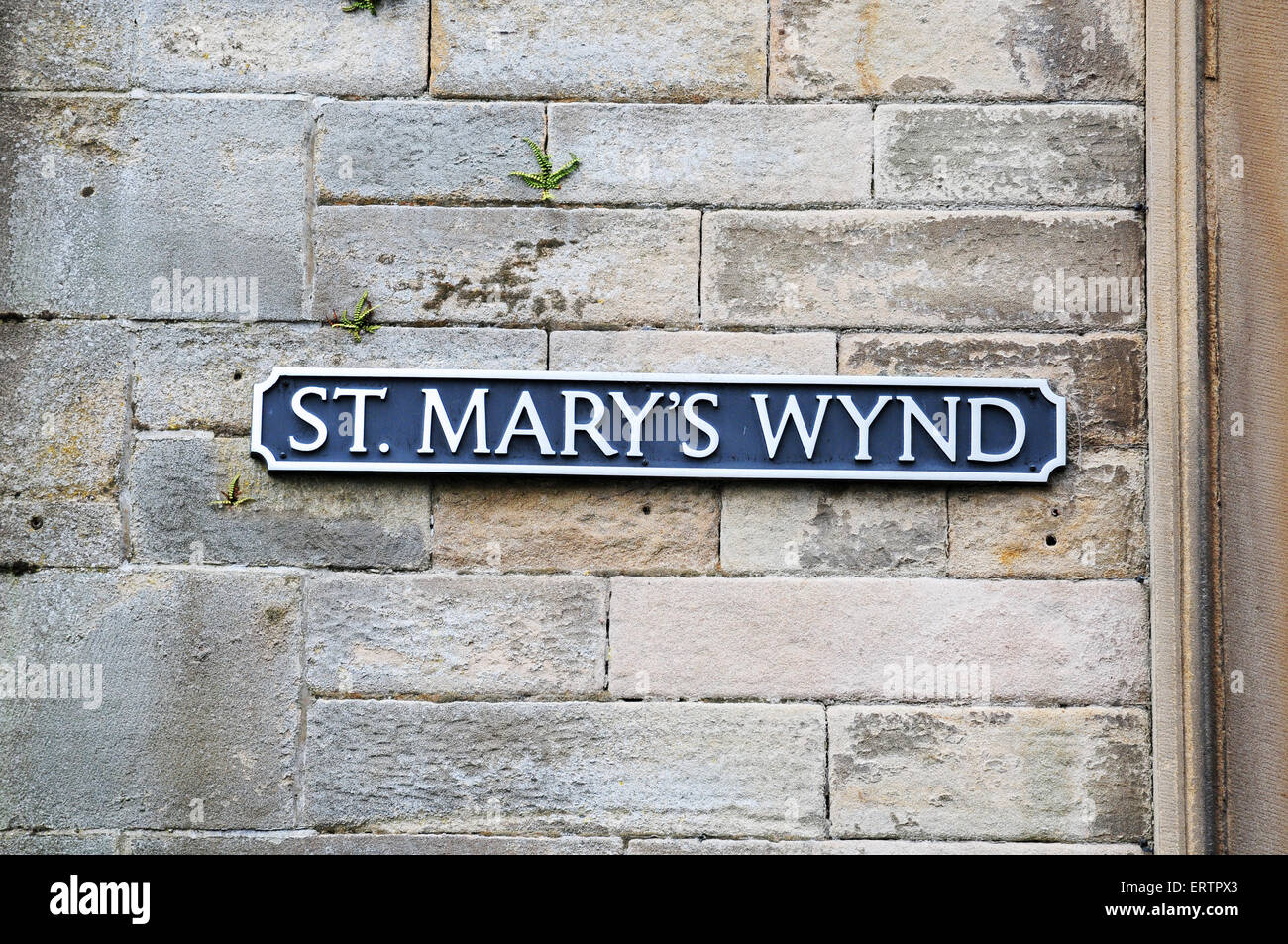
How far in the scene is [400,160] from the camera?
9.72 ft

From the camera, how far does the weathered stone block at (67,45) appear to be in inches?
117

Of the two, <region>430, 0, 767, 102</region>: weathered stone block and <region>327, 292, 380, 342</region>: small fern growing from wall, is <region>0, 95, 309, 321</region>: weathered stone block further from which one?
<region>430, 0, 767, 102</region>: weathered stone block

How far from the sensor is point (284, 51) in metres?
2.99


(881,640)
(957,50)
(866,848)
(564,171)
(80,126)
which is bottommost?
(866,848)

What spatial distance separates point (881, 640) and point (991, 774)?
500mm

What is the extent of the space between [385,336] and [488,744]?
1283mm

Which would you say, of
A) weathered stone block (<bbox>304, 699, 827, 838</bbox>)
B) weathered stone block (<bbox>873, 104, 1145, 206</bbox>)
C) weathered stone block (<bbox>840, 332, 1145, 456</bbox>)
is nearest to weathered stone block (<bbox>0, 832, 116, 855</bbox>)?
weathered stone block (<bbox>304, 699, 827, 838</bbox>)

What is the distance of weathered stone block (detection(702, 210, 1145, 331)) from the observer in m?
2.91

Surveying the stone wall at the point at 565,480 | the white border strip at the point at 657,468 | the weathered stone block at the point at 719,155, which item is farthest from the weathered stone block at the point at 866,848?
the weathered stone block at the point at 719,155

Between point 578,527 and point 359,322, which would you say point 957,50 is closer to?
point 578,527

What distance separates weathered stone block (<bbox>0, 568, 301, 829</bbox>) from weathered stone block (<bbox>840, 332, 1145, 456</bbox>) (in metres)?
1.93

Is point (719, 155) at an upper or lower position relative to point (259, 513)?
upper

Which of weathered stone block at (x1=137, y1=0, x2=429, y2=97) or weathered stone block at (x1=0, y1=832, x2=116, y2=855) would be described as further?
weathered stone block at (x1=137, y1=0, x2=429, y2=97)

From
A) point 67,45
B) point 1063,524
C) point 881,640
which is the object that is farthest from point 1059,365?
point 67,45
